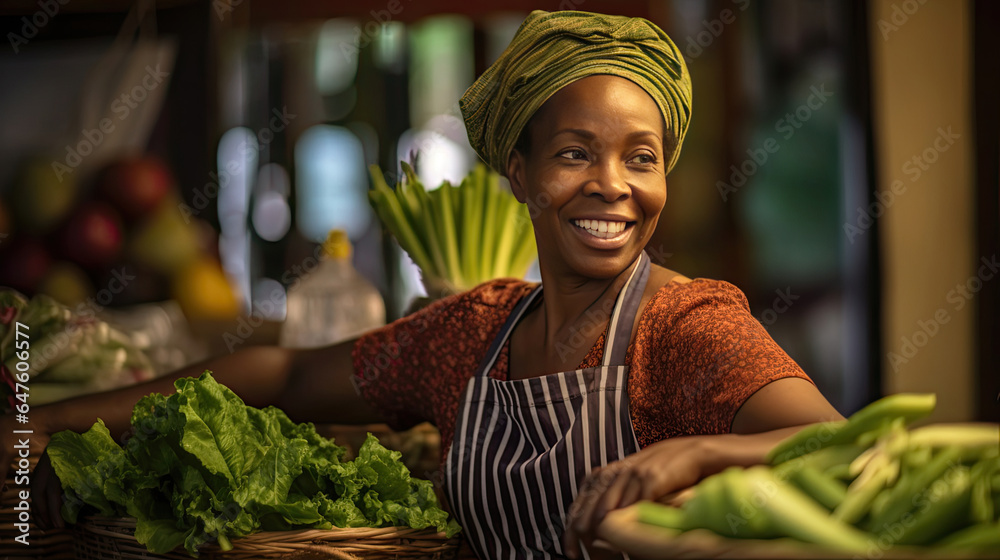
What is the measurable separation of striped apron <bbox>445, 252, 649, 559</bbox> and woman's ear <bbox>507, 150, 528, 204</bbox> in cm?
24

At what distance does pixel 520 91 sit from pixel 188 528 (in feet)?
2.78

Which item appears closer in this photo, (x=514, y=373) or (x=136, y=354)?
(x=514, y=373)

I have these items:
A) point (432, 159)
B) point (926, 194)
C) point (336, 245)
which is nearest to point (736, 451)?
point (336, 245)

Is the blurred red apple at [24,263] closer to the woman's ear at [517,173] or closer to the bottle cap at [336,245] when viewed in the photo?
the bottle cap at [336,245]

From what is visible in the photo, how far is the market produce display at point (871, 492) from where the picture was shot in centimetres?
70

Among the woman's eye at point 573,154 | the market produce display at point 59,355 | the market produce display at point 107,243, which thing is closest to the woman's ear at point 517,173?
the woman's eye at point 573,154

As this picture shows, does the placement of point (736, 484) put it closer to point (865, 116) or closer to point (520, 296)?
point (520, 296)

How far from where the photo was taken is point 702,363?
121 centimetres

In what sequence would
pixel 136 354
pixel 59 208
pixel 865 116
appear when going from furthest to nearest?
pixel 865 116, pixel 59 208, pixel 136 354

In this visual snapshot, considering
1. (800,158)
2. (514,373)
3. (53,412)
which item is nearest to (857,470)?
(514,373)

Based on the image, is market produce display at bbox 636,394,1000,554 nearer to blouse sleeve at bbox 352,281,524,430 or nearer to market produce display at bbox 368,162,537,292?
blouse sleeve at bbox 352,281,524,430

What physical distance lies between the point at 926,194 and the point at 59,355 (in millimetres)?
2505

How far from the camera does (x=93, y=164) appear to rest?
2738 mm

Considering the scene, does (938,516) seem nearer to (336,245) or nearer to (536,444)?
(536,444)
